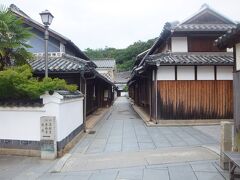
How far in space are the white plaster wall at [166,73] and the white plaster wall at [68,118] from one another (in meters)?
5.55

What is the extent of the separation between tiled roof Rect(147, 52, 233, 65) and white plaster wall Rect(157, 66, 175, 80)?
0.55 meters

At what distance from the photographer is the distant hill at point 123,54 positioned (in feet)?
334

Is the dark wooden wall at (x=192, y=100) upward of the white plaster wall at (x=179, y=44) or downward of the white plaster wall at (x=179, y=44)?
downward

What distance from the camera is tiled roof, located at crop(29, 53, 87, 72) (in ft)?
52.6

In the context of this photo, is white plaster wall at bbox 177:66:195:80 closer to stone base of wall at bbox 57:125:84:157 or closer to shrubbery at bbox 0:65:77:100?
stone base of wall at bbox 57:125:84:157

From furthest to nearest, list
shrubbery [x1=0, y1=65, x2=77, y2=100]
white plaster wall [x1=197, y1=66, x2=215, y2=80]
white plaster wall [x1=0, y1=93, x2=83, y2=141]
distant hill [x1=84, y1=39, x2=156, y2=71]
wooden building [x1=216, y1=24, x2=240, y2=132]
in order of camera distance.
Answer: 1. distant hill [x1=84, y1=39, x2=156, y2=71]
2. white plaster wall [x1=197, y1=66, x2=215, y2=80]
3. white plaster wall [x1=0, y1=93, x2=83, y2=141]
4. shrubbery [x1=0, y1=65, x2=77, y2=100]
5. wooden building [x1=216, y1=24, x2=240, y2=132]

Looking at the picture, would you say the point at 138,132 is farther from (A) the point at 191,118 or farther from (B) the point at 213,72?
(B) the point at 213,72

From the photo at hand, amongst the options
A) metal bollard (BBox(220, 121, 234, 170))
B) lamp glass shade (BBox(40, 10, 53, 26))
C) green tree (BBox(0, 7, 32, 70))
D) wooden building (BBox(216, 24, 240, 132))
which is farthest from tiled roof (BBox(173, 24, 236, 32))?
metal bollard (BBox(220, 121, 234, 170))

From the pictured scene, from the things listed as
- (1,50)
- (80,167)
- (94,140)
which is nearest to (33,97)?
(1,50)

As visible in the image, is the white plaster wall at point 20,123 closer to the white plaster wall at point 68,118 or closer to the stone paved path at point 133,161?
the white plaster wall at point 68,118

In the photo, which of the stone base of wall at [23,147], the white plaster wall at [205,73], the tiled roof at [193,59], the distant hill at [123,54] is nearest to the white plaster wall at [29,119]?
the stone base of wall at [23,147]

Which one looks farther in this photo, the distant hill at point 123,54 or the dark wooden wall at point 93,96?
the distant hill at point 123,54

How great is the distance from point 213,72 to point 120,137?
24.8 feet

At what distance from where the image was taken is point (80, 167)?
29.4 ft
